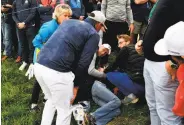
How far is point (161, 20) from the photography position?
3.88 metres

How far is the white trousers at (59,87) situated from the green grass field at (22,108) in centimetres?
84

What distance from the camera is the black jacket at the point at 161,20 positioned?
379 cm

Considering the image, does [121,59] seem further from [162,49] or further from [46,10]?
[162,49]

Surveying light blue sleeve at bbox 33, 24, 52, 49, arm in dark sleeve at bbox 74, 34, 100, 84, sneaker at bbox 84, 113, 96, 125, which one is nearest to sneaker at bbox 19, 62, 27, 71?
light blue sleeve at bbox 33, 24, 52, 49

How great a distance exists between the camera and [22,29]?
7.61m

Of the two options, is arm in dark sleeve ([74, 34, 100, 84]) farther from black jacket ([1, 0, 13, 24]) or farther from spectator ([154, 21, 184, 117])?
black jacket ([1, 0, 13, 24])

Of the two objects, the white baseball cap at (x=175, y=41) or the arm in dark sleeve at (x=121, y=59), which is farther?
the arm in dark sleeve at (x=121, y=59)

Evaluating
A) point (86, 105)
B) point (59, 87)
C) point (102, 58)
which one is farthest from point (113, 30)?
point (59, 87)

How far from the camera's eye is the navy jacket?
14.7 feet

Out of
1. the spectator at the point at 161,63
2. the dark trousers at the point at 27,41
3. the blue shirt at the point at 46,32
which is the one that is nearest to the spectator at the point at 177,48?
the spectator at the point at 161,63

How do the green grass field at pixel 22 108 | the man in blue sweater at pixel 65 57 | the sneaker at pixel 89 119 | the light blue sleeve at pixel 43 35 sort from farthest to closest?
1. the light blue sleeve at pixel 43 35
2. the green grass field at pixel 22 108
3. the sneaker at pixel 89 119
4. the man in blue sweater at pixel 65 57

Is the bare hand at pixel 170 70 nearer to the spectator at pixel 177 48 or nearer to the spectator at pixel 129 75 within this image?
the spectator at pixel 177 48

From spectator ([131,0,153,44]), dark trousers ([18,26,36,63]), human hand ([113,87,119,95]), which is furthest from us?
dark trousers ([18,26,36,63])

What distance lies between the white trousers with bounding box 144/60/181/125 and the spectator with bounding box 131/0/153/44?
9.65 ft
